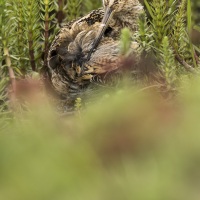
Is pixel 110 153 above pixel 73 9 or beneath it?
above

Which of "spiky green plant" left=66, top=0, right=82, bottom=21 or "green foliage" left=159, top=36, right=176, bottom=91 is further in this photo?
"spiky green plant" left=66, top=0, right=82, bottom=21

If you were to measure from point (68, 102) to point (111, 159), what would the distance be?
5.40 feet

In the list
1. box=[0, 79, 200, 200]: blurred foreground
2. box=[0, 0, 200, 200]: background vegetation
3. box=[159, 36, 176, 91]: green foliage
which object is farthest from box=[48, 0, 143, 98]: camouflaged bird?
box=[0, 79, 200, 200]: blurred foreground

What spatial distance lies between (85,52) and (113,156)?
167cm

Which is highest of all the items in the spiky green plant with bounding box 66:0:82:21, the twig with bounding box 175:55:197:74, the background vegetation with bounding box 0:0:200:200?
the background vegetation with bounding box 0:0:200:200

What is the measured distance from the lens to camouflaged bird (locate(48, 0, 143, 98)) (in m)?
3.10

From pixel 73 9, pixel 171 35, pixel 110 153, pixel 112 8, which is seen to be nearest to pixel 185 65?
pixel 171 35

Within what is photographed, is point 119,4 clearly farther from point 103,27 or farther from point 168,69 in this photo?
point 168,69

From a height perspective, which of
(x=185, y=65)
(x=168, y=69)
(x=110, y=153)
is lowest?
(x=185, y=65)

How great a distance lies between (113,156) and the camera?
1.56 m

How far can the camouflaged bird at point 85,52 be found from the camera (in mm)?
3104

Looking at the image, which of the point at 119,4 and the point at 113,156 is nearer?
the point at 113,156

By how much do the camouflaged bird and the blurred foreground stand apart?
3.94 ft

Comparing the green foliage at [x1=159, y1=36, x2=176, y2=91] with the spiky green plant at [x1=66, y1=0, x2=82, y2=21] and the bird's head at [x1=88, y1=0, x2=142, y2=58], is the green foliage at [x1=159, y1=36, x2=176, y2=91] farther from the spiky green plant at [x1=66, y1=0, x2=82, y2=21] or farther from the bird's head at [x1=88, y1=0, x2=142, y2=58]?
the spiky green plant at [x1=66, y1=0, x2=82, y2=21]
